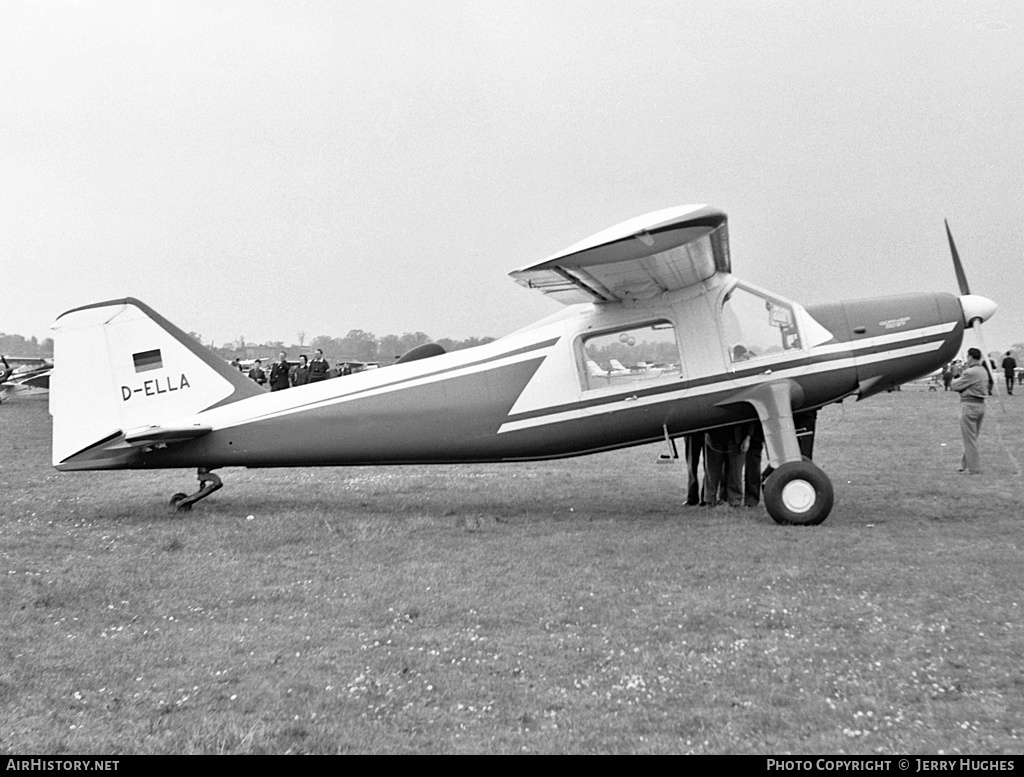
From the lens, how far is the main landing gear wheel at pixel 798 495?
8.33m

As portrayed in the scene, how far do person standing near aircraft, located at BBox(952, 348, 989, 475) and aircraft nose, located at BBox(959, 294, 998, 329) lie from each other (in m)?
3.74

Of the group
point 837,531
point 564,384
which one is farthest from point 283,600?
point 837,531

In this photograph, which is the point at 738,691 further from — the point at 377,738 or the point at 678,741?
the point at 377,738

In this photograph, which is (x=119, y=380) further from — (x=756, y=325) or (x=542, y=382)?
(x=756, y=325)

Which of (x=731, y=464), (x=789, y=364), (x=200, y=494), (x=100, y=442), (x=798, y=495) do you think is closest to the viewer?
(x=798, y=495)

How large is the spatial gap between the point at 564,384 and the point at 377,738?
20.3 feet

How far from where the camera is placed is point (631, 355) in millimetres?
9477

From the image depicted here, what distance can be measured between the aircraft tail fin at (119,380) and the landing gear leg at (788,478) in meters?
6.02

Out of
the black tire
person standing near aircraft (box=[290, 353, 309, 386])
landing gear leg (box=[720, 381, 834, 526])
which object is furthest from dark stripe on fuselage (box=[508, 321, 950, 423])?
person standing near aircraft (box=[290, 353, 309, 386])

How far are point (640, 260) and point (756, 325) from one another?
1761mm

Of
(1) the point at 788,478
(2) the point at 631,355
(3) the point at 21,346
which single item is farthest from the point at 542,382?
(3) the point at 21,346

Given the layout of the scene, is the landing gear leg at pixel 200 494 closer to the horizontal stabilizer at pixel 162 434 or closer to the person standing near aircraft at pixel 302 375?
the horizontal stabilizer at pixel 162 434

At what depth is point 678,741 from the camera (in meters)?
3.53

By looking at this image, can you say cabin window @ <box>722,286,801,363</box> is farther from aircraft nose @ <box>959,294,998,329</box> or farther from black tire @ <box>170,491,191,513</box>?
black tire @ <box>170,491,191,513</box>
